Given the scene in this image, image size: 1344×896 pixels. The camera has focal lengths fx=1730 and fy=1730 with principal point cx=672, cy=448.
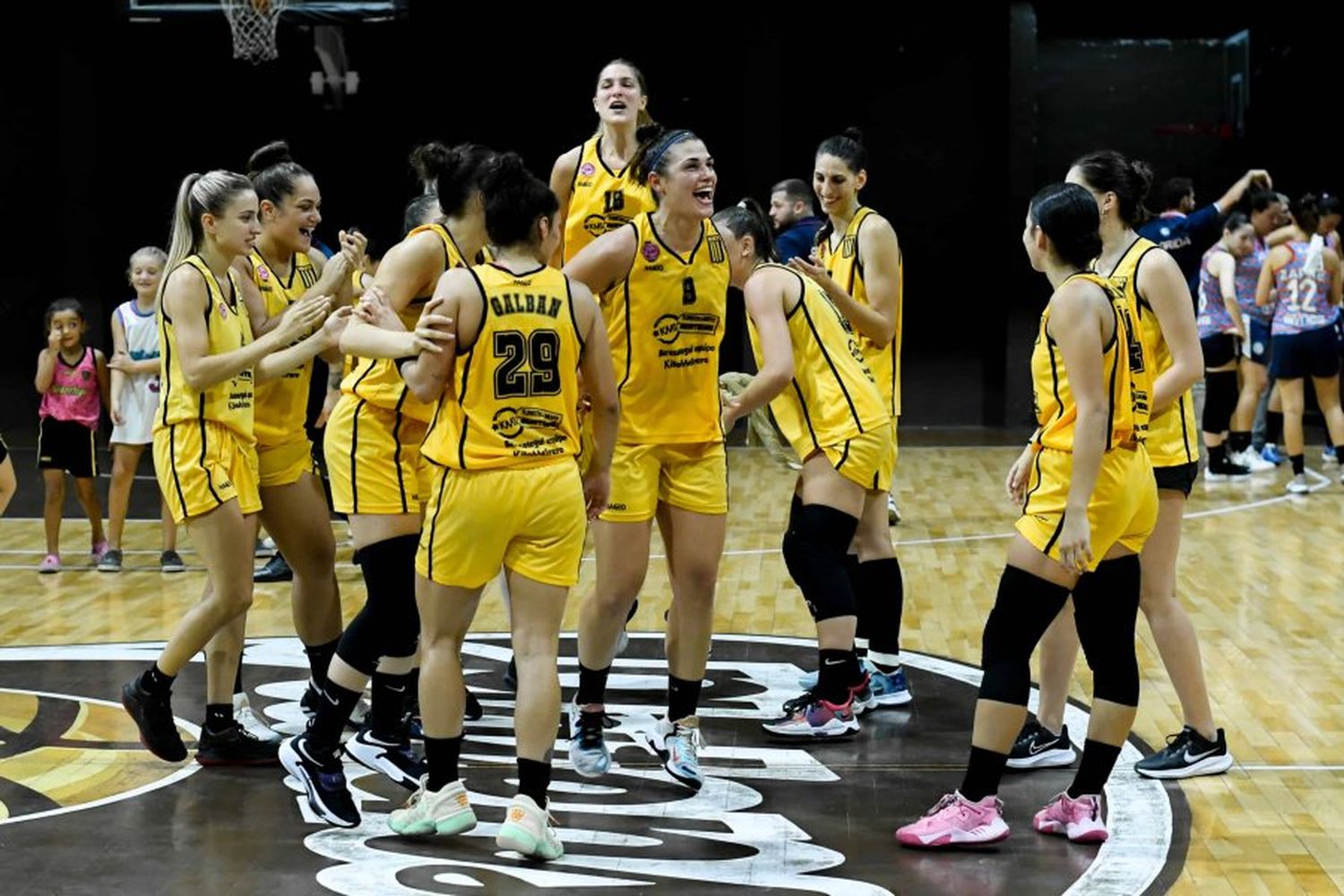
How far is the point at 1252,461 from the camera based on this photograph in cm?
1193

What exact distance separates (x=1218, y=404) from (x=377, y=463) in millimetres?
7944

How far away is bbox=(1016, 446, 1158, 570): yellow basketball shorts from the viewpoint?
14.4 ft

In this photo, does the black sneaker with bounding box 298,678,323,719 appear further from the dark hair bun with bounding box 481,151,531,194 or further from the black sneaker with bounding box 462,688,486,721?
the dark hair bun with bounding box 481,151,531,194

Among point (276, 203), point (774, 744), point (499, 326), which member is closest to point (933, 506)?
point (774, 744)

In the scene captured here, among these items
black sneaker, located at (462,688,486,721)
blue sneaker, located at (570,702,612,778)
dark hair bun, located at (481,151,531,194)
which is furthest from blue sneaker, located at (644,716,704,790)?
dark hair bun, located at (481,151,531,194)

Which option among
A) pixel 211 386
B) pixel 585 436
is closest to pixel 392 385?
pixel 211 386

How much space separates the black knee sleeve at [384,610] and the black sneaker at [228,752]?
587mm

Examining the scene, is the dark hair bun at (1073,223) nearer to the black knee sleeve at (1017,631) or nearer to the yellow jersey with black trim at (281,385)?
the black knee sleeve at (1017,631)

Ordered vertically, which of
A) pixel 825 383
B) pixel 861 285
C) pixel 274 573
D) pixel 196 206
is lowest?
pixel 274 573

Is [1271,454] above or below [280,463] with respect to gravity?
below

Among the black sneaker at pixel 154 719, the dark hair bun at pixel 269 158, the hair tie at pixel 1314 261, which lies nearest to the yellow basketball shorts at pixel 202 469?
the black sneaker at pixel 154 719

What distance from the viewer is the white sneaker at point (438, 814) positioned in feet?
14.9

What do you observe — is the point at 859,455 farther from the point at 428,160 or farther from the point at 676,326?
the point at 428,160

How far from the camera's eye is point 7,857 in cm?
447
